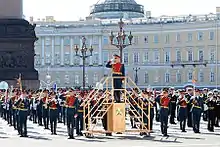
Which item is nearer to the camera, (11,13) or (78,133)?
(78,133)

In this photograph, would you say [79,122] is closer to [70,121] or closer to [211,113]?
[70,121]

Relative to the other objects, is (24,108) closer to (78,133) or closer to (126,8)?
(78,133)

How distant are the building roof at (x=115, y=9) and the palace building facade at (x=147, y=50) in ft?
37.9

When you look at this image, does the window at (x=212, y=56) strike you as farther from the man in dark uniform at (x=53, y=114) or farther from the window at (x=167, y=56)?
the man in dark uniform at (x=53, y=114)

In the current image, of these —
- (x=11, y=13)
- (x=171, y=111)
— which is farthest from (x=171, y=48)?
(x=171, y=111)

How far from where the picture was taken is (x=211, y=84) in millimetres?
103000

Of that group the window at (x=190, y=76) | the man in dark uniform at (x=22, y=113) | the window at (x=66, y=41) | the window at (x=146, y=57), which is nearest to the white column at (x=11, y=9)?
the man in dark uniform at (x=22, y=113)

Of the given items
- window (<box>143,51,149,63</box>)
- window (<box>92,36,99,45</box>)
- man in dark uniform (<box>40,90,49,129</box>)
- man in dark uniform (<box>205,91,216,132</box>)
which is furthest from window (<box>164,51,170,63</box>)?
man in dark uniform (<box>205,91,216,132</box>)

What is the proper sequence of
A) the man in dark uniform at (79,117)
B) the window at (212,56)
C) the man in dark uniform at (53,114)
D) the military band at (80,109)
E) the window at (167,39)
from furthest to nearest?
the window at (167,39) → the window at (212,56) → the man in dark uniform at (53,114) → the man in dark uniform at (79,117) → the military band at (80,109)

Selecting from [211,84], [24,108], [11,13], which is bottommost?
[211,84]

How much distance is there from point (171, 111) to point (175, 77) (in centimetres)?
7773

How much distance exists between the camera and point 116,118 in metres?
Result: 21.1

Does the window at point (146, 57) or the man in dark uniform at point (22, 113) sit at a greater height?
the man in dark uniform at point (22, 113)

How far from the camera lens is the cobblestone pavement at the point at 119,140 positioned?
60.4 ft
